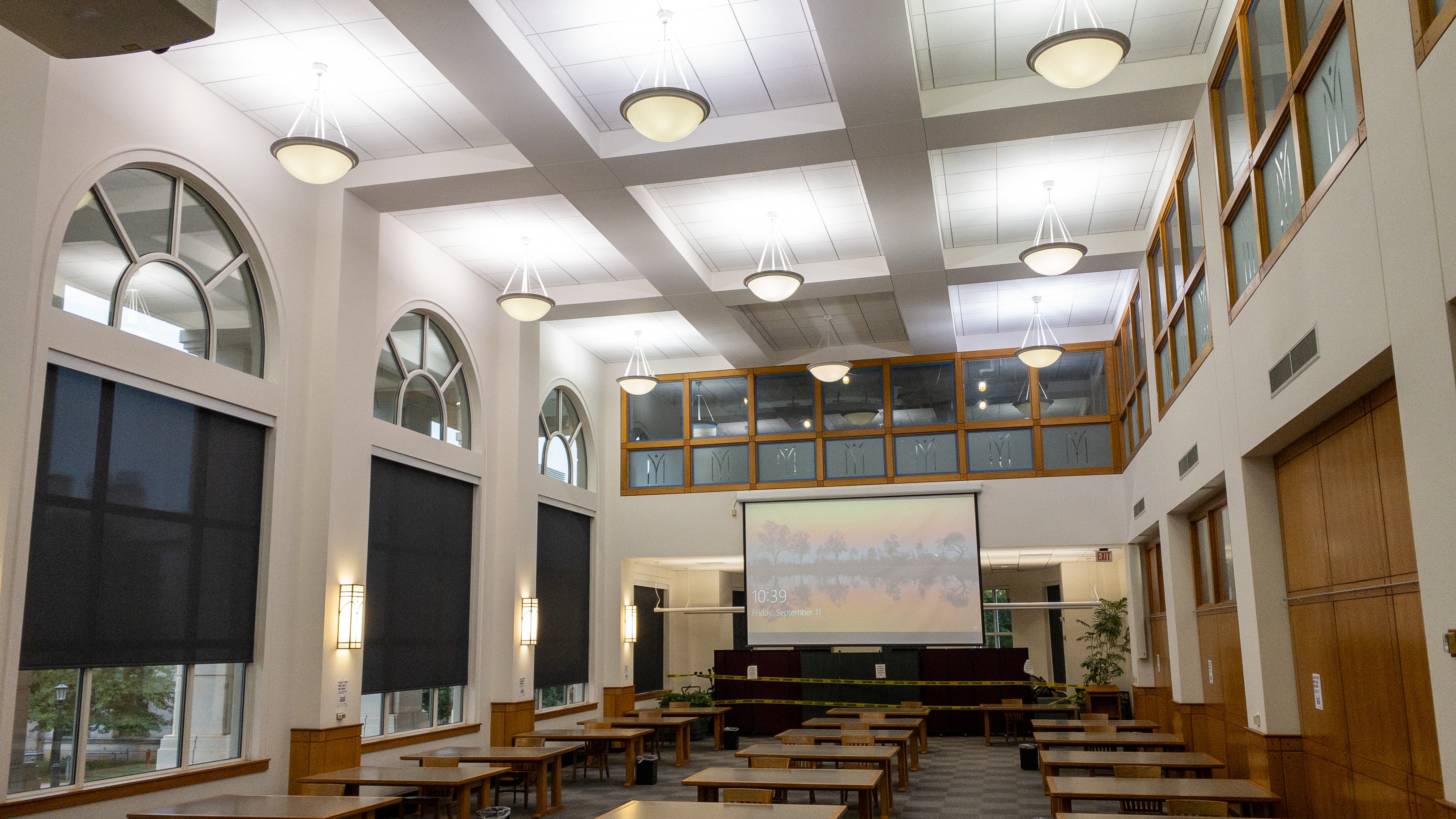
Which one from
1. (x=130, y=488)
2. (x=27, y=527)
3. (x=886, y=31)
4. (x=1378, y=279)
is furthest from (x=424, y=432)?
(x=1378, y=279)

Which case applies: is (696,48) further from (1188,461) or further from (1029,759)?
(1029,759)

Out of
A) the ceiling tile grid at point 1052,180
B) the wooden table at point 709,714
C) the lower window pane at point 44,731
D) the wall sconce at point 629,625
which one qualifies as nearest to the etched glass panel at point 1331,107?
the ceiling tile grid at point 1052,180

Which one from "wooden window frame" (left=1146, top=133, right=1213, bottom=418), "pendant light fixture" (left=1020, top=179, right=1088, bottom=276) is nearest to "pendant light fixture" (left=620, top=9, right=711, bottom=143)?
"wooden window frame" (left=1146, top=133, right=1213, bottom=418)

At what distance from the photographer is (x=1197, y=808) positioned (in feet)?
21.5

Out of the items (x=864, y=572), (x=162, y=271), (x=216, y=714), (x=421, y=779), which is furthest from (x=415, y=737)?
(x=864, y=572)

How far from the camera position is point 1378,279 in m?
4.73

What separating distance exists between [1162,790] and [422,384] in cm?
870

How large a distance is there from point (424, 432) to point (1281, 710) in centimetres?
893

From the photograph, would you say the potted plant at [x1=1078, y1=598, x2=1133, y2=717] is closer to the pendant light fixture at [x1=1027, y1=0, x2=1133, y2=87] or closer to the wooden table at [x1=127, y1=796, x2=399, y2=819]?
the pendant light fixture at [x1=1027, y1=0, x2=1133, y2=87]

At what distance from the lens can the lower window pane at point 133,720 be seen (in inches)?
291

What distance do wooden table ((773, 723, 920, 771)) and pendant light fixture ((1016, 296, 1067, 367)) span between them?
512 cm

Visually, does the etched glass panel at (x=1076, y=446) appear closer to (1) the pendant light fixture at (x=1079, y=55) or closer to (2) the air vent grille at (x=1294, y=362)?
(2) the air vent grille at (x=1294, y=362)

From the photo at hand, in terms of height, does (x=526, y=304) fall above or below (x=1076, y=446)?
above

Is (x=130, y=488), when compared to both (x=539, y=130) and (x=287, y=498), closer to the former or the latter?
(x=287, y=498)
